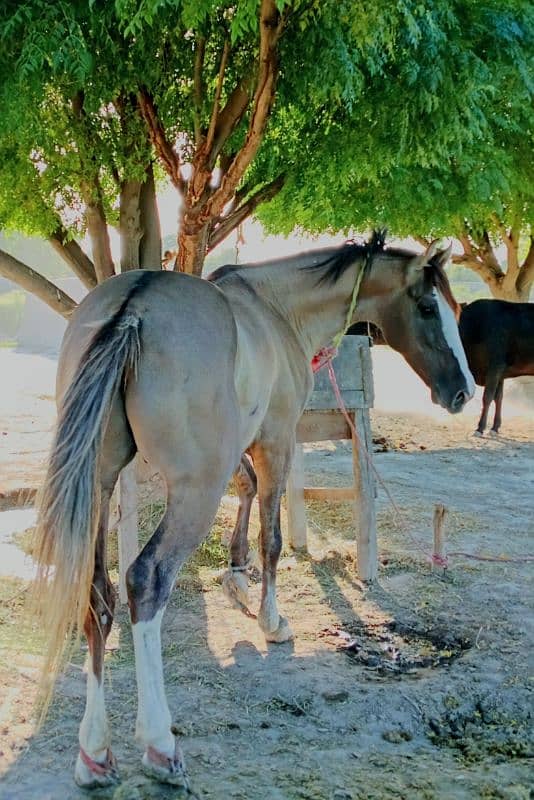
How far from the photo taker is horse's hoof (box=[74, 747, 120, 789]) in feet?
8.63

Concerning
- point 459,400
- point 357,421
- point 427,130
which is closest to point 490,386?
point 427,130

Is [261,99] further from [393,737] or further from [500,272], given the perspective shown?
[500,272]

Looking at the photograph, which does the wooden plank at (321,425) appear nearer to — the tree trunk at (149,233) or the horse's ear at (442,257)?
the horse's ear at (442,257)

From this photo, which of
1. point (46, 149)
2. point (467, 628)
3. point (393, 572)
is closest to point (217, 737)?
point (467, 628)

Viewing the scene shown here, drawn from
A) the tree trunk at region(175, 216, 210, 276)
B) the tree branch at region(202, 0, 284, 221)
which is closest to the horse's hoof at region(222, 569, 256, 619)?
the tree trunk at region(175, 216, 210, 276)

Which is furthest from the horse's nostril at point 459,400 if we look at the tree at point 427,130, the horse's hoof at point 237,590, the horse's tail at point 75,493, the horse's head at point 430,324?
the tree at point 427,130

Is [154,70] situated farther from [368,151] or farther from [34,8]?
[368,151]

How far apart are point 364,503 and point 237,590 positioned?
122 centimetres

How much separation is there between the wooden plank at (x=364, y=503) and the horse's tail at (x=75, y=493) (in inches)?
110

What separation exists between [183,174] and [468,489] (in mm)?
4349

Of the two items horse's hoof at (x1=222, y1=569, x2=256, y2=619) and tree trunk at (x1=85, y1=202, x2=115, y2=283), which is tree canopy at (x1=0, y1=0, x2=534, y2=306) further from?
horse's hoof at (x1=222, y1=569, x2=256, y2=619)

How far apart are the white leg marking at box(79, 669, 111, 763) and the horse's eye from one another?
8.03ft

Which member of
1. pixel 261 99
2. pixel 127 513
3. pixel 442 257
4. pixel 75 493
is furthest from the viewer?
pixel 261 99

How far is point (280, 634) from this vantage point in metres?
4.12
